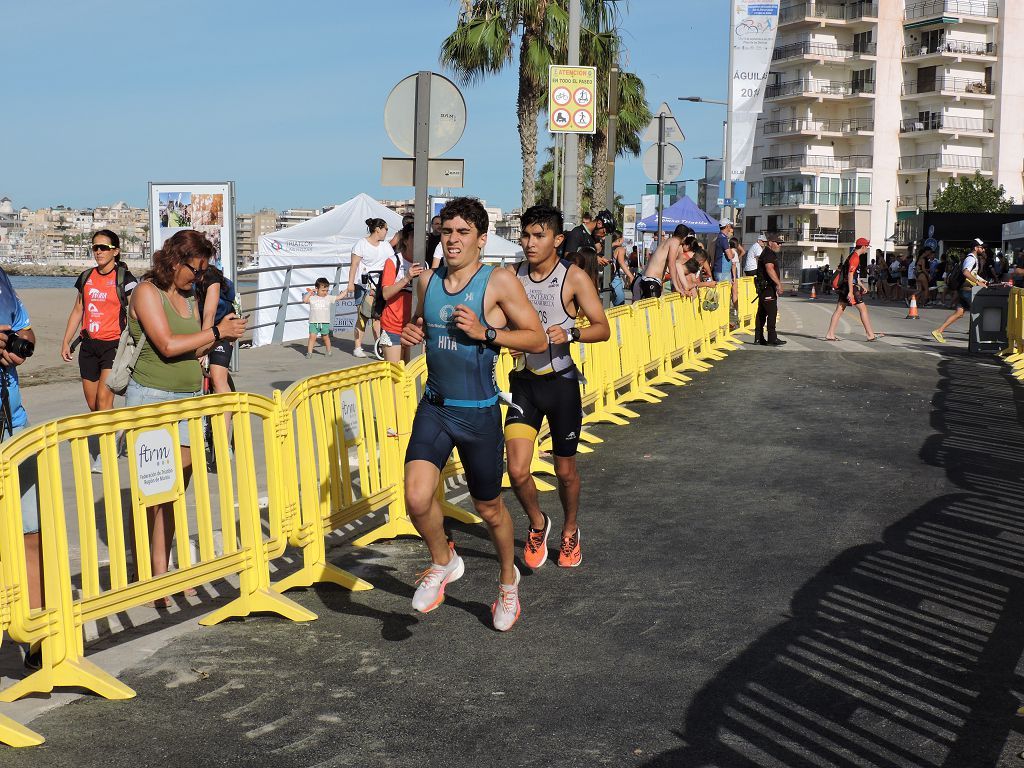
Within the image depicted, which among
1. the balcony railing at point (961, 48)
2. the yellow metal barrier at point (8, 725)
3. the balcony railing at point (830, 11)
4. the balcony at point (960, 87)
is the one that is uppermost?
the balcony railing at point (830, 11)

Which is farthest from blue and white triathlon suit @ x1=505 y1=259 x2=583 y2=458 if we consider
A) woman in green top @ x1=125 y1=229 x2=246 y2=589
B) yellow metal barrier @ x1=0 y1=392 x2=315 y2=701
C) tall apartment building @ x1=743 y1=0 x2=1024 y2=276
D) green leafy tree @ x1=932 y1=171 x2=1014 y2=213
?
tall apartment building @ x1=743 y1=0 x2=1024 y2=276

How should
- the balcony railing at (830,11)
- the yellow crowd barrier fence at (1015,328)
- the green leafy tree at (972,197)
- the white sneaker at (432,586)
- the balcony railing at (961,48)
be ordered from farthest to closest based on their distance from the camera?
the balcony railing at (830,11)
the balcony railing at (961,48)
the green leafy tree at (972,197)
the yellow crowd barrier fence at (1015,328)
the white sneaker at (432,586)

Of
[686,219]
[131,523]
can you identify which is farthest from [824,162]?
[131,523]

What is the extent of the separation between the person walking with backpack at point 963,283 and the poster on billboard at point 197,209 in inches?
486

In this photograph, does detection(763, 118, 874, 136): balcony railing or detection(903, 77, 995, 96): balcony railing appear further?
detection(763, 118, 874, 136): balcony railing

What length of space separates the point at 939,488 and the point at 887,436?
2482mm

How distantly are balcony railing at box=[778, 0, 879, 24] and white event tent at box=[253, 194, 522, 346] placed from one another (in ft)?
209

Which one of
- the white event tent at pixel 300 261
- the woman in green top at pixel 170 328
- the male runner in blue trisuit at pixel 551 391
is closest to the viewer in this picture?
the woman in green top at pixel 170 328

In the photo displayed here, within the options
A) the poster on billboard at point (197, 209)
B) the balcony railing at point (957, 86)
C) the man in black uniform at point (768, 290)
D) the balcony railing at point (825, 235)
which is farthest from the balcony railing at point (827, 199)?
the poster on billboard at point (197, 209)

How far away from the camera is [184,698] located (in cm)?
459

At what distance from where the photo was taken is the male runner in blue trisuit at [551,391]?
6.52 metres

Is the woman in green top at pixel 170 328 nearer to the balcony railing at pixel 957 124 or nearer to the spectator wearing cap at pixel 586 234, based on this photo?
the spectator wearing cap at pixel 586 234

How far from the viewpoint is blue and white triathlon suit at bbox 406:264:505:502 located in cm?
536

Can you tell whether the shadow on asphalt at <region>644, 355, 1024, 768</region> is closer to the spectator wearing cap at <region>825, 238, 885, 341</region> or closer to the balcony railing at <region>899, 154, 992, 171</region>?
the spectator wearing cap at <region>825, 238, 885, 341</region>
